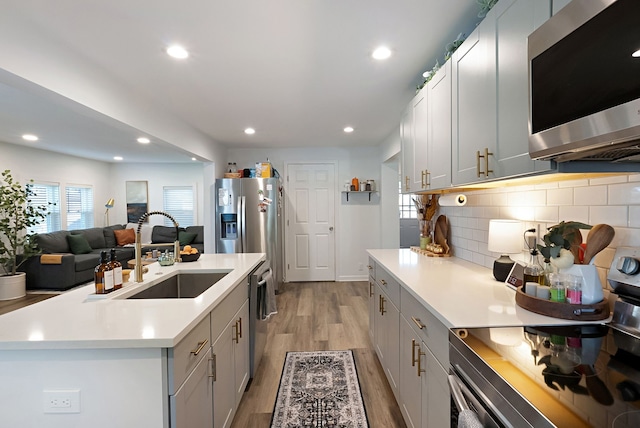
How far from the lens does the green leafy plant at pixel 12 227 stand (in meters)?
4.66

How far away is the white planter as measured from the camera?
A: 15.2 ft

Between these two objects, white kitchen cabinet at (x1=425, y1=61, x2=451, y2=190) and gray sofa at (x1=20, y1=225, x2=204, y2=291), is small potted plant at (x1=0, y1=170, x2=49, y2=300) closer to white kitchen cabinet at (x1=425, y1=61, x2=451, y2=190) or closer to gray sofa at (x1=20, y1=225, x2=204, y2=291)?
gray sofa at (x1=20, y1=225, x2=204, y2=291)

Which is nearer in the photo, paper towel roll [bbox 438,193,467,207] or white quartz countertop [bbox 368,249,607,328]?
white quartz countertop [bbox 368,249,607,328]

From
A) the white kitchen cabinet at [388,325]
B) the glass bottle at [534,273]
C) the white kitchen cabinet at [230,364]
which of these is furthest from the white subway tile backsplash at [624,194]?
the white kitchen cabinet at [230,364]

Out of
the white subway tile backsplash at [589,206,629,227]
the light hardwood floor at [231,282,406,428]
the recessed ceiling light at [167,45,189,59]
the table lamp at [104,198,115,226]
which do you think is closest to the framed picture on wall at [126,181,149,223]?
the table lamp at [104,198,115,226]

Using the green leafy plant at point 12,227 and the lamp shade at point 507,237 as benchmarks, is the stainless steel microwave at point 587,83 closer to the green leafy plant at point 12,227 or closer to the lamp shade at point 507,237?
the lamp shade at point 507,237

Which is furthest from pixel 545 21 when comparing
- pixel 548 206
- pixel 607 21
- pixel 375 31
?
pixel 375 31

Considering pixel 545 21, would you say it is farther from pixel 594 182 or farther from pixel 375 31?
pixel 375 31

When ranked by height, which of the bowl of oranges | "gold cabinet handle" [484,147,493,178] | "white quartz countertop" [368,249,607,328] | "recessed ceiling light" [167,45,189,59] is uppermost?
"recessed ceiling light" [167,45,189,59]

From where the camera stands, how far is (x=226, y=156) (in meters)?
5.41

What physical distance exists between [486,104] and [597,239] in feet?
2.29

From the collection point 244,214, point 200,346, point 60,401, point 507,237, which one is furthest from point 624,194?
point 244,214

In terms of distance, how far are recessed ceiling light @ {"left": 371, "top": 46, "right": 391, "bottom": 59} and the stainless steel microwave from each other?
115 cm

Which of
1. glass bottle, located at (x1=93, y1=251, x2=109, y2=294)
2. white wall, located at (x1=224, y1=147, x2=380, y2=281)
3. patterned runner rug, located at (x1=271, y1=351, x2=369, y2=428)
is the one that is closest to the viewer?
glass bottle, located at (x1=93, y1=251, x2=109, y2=294)
